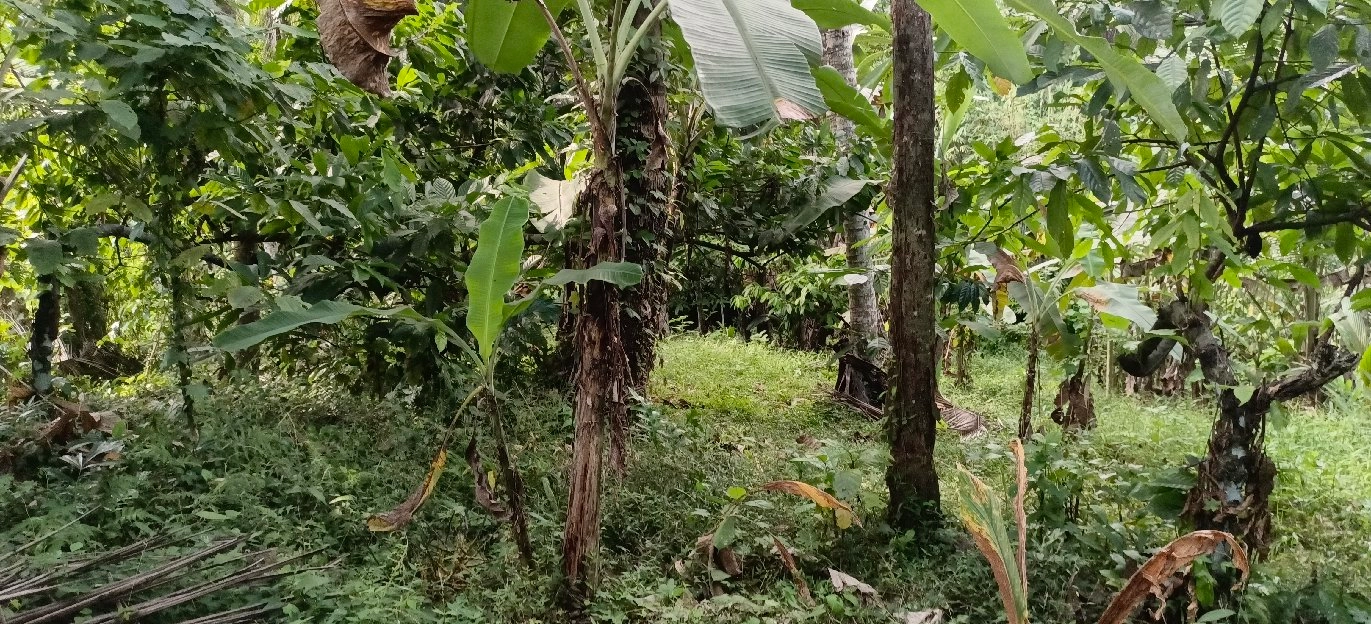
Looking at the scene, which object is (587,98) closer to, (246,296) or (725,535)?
(246,296)

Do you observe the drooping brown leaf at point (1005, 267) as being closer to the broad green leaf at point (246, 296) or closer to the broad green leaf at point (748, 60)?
the broad green leaf at point (748, 60)

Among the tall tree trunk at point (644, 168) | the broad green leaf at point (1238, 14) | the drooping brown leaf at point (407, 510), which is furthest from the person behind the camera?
the tall tree trunk at point (644, 168)

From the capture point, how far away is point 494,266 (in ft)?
6.77

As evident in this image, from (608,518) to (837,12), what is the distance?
6.21ft

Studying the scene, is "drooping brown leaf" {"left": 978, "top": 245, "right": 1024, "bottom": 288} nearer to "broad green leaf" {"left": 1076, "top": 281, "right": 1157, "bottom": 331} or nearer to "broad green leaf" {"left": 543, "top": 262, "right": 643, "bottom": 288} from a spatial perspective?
"broad green leaf" {"left": 1076, "top": 281, "right": 1157, "bottom": 331}

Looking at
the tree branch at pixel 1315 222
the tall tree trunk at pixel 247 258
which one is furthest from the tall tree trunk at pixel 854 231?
the tall tree trunk at pixel 247 258

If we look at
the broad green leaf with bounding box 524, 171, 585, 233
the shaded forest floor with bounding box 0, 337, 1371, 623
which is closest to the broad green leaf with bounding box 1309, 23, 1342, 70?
the shaded forest floor with bounding box 0, 337, 1371, 623

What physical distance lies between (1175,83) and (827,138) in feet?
9.18

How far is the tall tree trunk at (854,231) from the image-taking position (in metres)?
4.84

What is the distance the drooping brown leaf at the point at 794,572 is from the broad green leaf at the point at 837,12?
1.69m

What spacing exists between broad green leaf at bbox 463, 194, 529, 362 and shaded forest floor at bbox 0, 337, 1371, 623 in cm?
83

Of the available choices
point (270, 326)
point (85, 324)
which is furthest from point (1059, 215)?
point (85, 324)

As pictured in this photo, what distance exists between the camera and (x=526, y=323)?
131 inches

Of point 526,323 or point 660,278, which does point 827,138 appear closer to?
point 660,278
